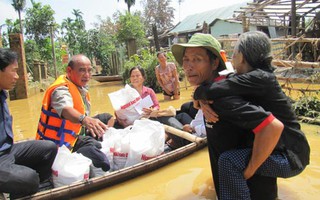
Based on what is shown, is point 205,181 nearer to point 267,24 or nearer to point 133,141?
point 133,141

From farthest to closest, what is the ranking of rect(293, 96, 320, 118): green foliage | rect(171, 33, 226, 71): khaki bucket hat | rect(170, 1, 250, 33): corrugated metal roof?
rect(170, 1, 250, 33): corrugated metal roof, rect(293, 96, 320, 118): green foliage, rect(171, 33, 226, 71): khaki bucket hat

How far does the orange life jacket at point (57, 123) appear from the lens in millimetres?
3031

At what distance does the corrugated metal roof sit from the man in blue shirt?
20.8m

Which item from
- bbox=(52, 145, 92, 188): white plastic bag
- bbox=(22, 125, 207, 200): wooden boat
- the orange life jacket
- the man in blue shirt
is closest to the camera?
the man in blue shirt

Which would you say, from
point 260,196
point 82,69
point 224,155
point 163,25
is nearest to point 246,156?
point 224,155

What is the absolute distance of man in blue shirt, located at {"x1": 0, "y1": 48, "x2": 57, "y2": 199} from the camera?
2.35m

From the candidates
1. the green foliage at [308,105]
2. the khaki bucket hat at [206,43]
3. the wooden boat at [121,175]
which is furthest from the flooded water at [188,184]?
the khaki bucket hat at [206,43]

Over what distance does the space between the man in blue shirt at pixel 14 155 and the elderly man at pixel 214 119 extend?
1.41 meters

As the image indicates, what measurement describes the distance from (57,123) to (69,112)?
32cm

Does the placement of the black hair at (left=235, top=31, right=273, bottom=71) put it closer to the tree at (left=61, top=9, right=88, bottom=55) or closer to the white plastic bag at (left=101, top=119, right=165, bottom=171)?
the white plastic bag at (left=101, top=119, right=165, bottom=171)

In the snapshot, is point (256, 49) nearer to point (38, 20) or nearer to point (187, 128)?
point (187, 128)

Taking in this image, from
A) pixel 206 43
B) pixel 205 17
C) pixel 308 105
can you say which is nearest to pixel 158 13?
pixel 205 17

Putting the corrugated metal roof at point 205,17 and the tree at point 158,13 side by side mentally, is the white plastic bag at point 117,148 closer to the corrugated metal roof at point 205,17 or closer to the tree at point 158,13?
the corrugated metal roof at point 205,17

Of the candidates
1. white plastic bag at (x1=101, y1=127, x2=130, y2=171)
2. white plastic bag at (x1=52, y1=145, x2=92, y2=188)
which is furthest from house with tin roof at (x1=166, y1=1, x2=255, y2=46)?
white plastic bag at (x1=52, y1=145, x2=92, y2=188)
